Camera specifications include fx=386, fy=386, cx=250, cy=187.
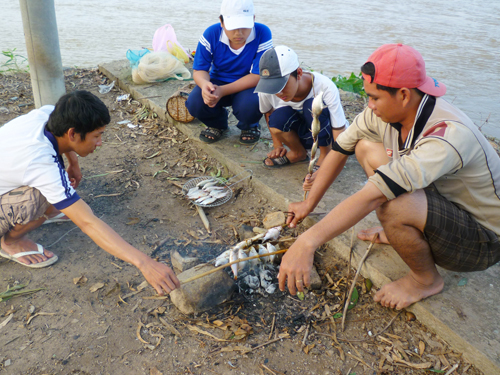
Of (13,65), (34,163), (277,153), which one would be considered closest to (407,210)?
(277,153)

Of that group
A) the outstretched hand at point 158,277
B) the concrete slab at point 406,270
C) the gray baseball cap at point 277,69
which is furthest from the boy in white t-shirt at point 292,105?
the outstretched hand at point 158,277

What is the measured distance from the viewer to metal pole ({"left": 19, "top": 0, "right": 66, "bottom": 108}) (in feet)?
14.9

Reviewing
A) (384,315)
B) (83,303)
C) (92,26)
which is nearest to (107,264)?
(83,303)

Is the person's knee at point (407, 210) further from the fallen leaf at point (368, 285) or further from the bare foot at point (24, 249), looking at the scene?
the bare foot at point (24, 249)

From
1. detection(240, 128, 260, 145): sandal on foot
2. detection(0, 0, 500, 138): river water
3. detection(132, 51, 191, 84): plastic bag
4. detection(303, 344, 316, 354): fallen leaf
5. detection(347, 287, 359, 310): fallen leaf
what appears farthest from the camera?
detection(0, 0, 500, 138): river water

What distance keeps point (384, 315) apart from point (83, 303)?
1.94 m

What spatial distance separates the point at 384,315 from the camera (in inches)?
95.7

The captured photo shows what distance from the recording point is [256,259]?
8.97 feet

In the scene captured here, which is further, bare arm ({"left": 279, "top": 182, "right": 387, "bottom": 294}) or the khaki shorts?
the khaki shorts

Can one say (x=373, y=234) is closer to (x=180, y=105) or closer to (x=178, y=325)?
(x=178, y=325)

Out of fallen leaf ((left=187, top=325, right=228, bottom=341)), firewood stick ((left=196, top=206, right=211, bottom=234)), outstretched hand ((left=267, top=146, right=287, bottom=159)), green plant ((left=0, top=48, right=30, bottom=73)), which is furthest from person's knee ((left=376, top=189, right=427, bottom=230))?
green plant ((left=0, top=48, right=30, bottom=73))

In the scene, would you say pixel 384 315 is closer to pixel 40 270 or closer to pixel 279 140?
pixel 279 140

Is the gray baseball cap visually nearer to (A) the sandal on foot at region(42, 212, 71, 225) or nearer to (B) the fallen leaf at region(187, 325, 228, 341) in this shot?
(B) the fallen leaf at region(187, 325, 228, 341)

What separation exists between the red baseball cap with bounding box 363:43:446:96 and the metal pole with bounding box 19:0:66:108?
4251mm
